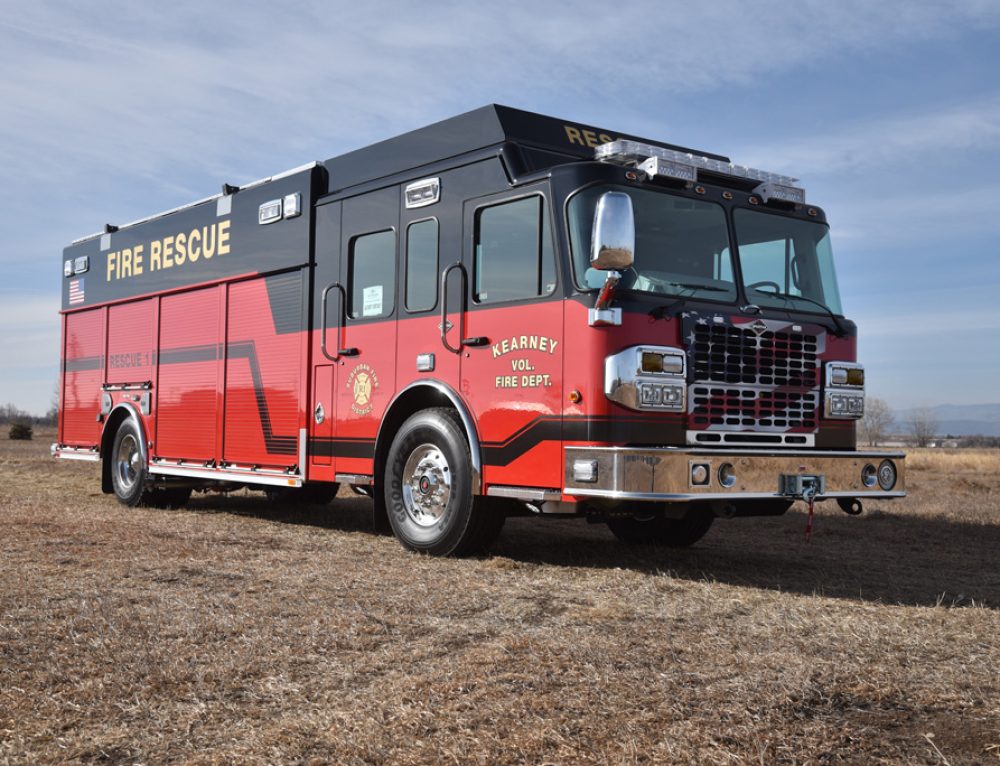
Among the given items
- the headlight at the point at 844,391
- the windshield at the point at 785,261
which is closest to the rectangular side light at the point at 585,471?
the windshield at the point at 785,261

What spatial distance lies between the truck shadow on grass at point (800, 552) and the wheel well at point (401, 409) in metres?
0.95

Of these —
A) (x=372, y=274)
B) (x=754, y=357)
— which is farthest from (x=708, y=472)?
(x=372, y=274)

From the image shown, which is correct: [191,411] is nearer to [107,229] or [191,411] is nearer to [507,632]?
[107,229]

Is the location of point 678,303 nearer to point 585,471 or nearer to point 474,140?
point 585,471

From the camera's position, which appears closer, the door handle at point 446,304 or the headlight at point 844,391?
the headlight at point 844,391

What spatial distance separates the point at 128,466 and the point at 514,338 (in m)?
7.19

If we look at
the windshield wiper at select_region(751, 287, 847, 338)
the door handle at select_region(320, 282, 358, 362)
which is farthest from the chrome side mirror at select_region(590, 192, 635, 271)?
the door handle at select_region(320, 282, 358, 362)

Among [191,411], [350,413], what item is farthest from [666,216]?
[191,411]

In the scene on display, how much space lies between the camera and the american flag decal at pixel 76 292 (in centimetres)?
1372

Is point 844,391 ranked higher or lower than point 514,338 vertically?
lower

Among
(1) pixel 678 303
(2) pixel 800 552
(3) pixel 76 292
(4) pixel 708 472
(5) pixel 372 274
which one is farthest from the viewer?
(3) pixel 76 292

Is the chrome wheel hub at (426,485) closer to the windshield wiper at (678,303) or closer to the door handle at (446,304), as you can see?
the door handle at (446,304)

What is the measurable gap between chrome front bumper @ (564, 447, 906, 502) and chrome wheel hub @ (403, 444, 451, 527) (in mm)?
1383

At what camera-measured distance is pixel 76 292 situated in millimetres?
13828
